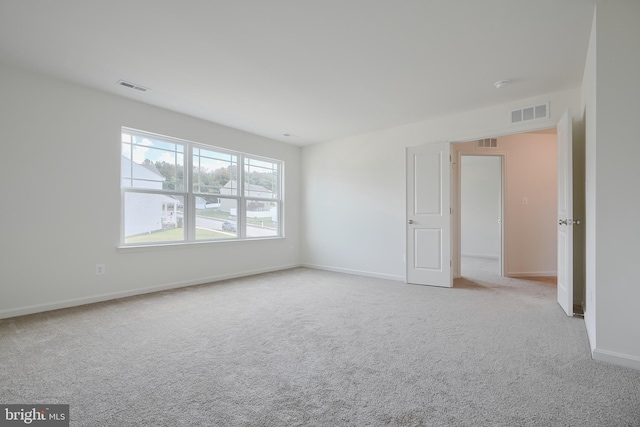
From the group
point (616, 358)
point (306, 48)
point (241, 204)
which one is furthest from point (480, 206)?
point (306, 48)

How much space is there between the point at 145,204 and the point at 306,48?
2.94m

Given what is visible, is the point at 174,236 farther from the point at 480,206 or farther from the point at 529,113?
the point at 480,206

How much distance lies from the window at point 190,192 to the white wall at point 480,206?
5069mm

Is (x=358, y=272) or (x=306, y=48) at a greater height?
(x=306, y=48)

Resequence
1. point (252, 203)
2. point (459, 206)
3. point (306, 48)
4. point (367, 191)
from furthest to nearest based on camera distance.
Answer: point (252, 203) → point (367, 191) → point (459, 206) → point (306, 48)

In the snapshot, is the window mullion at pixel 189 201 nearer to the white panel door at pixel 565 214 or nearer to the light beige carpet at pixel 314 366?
the light beige carpet at pixel 314 366

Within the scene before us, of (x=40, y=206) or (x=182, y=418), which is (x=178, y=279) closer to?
(x=40, y=206)

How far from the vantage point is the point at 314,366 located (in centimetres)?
200

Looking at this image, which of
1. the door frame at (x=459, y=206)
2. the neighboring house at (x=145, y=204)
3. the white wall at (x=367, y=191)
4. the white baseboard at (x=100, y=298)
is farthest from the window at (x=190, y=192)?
the door frame at (x=459, y=206)

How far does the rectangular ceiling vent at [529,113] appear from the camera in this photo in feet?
11.9

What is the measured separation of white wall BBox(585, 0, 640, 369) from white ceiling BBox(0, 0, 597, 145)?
1.08 feet

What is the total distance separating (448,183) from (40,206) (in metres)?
4.91

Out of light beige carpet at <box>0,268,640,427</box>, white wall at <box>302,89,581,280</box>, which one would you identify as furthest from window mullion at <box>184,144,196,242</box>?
white wall at <box>302,89,581,280</box>

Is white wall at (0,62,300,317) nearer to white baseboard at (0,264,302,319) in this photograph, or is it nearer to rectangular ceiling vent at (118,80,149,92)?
white baseboard at (0,264,302,319)
